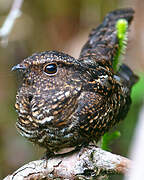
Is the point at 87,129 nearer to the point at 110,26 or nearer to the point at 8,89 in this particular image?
the point at 110,26

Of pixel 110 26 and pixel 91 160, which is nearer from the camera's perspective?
pixel 91 160

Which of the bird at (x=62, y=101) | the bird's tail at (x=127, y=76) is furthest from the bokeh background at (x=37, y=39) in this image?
the bird at (x=62, y=101)

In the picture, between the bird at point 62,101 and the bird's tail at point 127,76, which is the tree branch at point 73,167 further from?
the bird's tail at point 127,76

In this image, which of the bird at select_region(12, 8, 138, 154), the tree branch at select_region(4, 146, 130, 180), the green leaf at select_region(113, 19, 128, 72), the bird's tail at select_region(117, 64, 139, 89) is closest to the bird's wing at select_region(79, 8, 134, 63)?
the green leaf at select_region(113, 19, 128, 72)

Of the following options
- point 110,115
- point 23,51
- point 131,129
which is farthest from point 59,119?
point 23,51

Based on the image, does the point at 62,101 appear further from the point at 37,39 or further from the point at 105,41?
the point at 37,39

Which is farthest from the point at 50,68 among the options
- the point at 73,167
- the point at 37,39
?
the point at 37,39
